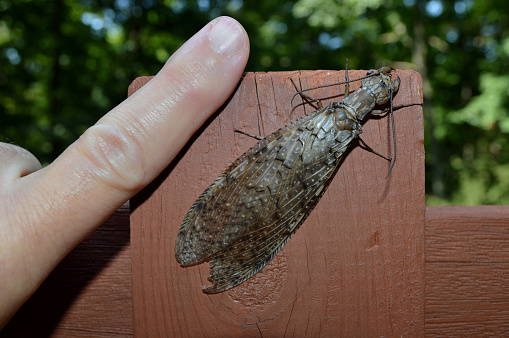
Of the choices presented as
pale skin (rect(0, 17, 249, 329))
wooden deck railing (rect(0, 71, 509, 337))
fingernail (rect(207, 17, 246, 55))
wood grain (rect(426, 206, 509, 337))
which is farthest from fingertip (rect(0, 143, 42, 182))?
wood grain (rect(426, 206, 509, 337))

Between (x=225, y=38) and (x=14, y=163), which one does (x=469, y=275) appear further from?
(x=14, y=163)

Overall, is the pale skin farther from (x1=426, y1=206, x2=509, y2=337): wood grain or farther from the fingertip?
(x1=426, y1=206, x2=509, y2=337): wood grain

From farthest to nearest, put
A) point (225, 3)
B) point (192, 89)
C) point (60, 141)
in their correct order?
point (225, 3) < point (60, 141) < point (192, 89)

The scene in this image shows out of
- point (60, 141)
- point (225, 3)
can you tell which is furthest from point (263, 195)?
point (225, 3)

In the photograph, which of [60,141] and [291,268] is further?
[60,141]

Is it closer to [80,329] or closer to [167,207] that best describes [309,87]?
[167,207]

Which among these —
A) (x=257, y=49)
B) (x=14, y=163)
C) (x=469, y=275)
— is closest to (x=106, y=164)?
(x=14, y=163)
